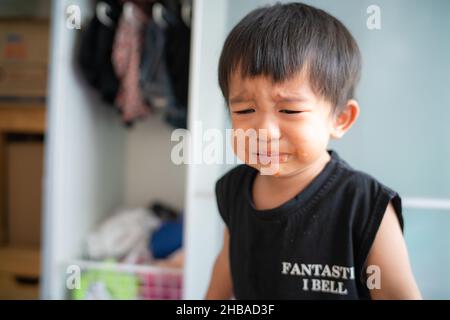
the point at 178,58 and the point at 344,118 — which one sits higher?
the point at 178,58

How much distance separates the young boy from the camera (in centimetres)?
32

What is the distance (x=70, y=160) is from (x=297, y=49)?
0.93 m

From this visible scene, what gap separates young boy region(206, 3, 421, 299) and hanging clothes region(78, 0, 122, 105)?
0.86 metres

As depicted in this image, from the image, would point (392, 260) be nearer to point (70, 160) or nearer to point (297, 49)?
point (297, 49)

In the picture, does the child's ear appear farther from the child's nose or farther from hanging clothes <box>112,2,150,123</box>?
hanging clothes <box>112,2,150,123</box>

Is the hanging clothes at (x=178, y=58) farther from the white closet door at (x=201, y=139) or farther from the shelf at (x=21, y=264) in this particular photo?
the shelf at (x=21, y=264)

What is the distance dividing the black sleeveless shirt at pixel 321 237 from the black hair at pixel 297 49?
0.09 metres

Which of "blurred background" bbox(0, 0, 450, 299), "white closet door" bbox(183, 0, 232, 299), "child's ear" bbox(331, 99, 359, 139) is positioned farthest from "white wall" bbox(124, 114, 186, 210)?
"child's ear" bbox(331, 99, 359, 139)

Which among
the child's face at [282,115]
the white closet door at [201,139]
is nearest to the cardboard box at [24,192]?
the white closet door at [201,139]

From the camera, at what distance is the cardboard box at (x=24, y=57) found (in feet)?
3.59

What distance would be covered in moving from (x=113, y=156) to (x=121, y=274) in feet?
1.56

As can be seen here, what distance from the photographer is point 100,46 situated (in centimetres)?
110

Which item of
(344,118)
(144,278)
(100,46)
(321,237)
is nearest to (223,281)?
(321,237)

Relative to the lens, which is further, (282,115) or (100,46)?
(100,46)
